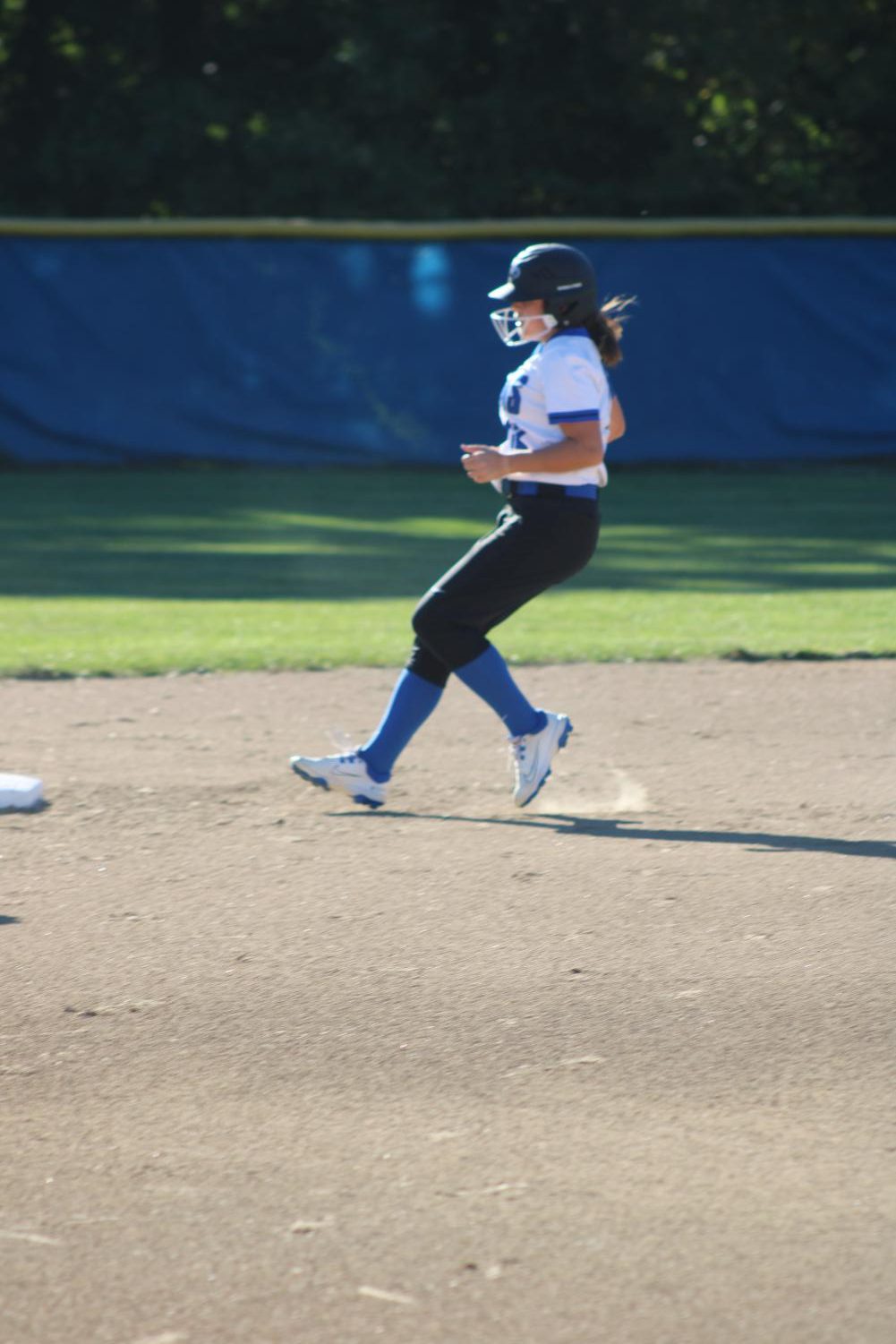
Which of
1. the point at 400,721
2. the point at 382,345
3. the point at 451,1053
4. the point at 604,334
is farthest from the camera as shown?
the point at 382,345

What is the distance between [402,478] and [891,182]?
8951 mm

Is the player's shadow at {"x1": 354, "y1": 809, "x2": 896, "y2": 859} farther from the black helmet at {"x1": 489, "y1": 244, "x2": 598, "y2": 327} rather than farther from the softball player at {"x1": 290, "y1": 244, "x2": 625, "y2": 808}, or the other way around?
the black helmet at {"x1": 489, "y1": 244, "x2": 598, "y2": 327}

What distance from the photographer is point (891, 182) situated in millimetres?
24297

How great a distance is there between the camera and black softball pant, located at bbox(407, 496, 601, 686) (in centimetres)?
602

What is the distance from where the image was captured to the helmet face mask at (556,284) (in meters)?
5.85

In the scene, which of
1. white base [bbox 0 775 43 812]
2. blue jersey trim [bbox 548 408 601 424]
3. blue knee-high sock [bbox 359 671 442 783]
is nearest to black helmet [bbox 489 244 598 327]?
blue jersey trim [bbox 548 408 601 424]

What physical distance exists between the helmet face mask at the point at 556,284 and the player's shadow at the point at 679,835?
5.04 ft

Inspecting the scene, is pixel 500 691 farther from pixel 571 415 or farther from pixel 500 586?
pixel 571 415

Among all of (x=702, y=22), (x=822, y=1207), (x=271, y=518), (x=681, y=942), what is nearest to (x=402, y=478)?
(x=271, y=518)

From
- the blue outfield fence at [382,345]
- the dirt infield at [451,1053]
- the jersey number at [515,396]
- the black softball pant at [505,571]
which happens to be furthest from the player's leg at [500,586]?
the blue outfield fence at [382,345]

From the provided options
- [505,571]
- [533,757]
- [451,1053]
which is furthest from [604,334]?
[451,1053]

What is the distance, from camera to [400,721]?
629 centimetres

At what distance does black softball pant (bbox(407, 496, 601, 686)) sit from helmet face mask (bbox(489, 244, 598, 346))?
1.83 feet

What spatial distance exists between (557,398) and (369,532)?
9087 millimetres
